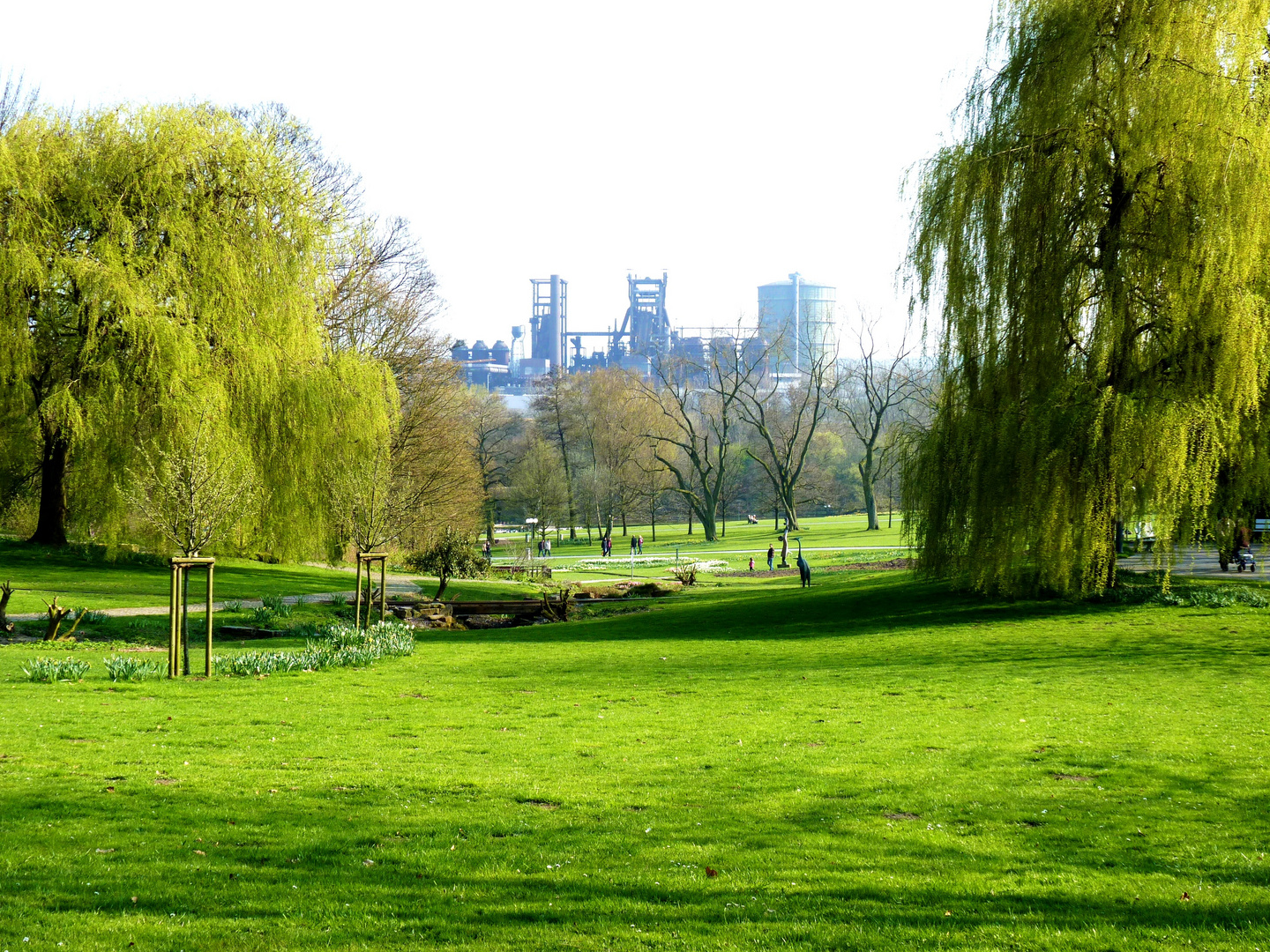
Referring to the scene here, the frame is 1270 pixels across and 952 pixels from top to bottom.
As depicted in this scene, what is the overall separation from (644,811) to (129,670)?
9268mm

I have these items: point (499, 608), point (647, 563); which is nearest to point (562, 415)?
point (647, 563)

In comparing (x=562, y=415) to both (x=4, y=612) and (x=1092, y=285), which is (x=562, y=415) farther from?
(x=4, y=612)

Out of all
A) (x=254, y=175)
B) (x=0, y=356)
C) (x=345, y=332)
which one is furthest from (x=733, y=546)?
(x=0, y=356)

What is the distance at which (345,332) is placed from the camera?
40.0 m

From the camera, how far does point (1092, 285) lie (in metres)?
21.8

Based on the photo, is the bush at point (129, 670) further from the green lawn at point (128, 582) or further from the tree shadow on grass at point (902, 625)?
the green lawn at point (128, 582)

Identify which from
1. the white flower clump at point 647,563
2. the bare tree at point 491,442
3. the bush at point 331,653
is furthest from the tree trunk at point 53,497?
the bare tree at point 491,442

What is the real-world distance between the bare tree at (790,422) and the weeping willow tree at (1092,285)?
38.4 m

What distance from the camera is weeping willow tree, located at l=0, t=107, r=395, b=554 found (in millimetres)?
27688

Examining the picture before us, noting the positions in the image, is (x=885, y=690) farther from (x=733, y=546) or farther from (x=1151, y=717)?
(x=733, y=546)

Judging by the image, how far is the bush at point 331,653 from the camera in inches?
598

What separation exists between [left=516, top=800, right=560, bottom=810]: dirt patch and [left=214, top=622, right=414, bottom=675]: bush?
835 cm

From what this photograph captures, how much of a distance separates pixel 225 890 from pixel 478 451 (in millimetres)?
68800

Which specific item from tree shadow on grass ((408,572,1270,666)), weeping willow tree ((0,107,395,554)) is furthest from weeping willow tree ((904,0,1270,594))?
weeping willow tree ((0,107,395,554))
